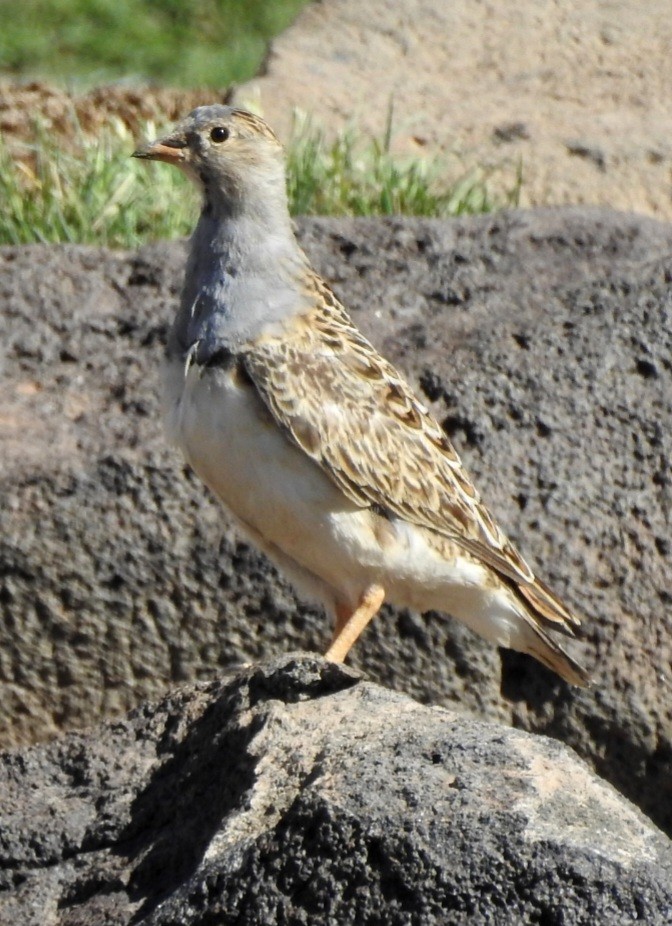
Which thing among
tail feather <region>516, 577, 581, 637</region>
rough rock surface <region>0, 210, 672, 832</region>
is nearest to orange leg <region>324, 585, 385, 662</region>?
rough rock surface <region>0, 210, 672, 832</region>

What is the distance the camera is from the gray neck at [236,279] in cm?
645

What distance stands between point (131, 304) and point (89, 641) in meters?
1.63

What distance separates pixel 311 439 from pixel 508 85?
646 cm

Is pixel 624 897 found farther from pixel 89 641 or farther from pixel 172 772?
pixel 89 641

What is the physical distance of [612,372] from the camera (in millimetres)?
6992

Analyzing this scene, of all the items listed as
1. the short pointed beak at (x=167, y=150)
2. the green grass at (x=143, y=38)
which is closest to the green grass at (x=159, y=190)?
the short pointed beak at (x=167, y=150)

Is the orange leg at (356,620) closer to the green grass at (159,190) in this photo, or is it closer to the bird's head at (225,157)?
the bird's head at (225,157)

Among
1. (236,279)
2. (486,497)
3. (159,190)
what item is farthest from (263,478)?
(159,190)

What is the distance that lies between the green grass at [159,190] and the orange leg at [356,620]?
3.50 meters

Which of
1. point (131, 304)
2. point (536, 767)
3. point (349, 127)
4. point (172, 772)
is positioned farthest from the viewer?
point (349, 127)

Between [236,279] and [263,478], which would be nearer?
[263,478]

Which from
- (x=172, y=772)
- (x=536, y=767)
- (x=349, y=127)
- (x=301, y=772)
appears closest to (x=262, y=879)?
(x=301, y=772)

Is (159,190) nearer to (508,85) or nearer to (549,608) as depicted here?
(508,85)

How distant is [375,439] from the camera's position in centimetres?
666
